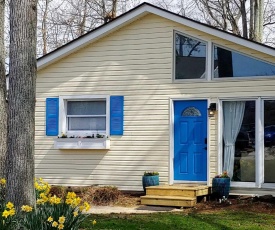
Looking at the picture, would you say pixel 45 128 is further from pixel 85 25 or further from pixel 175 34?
pixel 85 25

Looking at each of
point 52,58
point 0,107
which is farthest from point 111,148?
point 0,107

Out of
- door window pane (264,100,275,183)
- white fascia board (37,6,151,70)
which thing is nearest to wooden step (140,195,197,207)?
door window pane (264,100,275,183)

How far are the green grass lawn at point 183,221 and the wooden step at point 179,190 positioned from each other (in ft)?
4.26

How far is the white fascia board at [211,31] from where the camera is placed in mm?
11308

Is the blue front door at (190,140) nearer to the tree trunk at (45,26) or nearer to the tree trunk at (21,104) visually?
the tree trunk at (21,104)

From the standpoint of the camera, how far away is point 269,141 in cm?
1152

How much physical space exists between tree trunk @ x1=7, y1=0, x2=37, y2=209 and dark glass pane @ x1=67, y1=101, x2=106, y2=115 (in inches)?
239

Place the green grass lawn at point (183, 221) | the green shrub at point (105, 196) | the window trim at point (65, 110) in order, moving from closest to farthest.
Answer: the green grass lawn at point (183, 221), the green shrub at point (105, 196), the window trim at point (65, 110)

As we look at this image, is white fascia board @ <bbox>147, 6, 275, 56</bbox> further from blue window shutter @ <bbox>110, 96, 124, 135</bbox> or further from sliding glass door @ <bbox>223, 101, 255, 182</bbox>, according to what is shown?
blue window shutter @ <bbox>110, 96, 124, 135</bbox>


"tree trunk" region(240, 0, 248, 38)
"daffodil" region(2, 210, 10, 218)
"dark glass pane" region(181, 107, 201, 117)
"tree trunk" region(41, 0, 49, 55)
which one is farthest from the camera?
"tree trunk" region(41, 0, 49, 55)

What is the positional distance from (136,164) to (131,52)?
2.71m

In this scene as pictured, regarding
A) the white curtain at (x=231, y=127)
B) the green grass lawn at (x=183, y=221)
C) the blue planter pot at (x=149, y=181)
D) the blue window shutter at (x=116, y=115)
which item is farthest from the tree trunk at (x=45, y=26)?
the green grass lawn at (x=183, y=221)

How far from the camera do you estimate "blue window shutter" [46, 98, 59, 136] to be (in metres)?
13.3

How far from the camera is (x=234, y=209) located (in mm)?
10422
